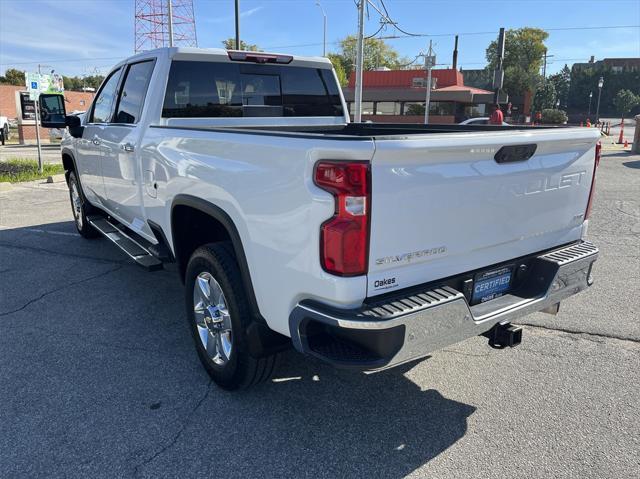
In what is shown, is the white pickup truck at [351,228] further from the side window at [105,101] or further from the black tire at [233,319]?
the side window at [105,101]

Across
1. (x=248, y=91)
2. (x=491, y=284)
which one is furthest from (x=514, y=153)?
(x=248, y=91)

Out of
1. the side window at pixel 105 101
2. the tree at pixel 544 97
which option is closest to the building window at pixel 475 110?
the tree at pixel 544 97

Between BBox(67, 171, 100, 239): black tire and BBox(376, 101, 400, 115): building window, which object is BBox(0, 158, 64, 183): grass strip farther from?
BBox(376, 101, 400, 115): building window

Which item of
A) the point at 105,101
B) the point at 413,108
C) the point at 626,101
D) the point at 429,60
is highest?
the point at 626,101

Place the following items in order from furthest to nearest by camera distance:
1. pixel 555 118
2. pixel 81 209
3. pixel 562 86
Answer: pixel 562 86 → pixel 555 118 → pixel 81 209

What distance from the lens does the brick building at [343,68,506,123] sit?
38781 millimetres

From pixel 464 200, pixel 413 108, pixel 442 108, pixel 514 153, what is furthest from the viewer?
pixel 413 108

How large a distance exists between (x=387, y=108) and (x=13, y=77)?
186 ft

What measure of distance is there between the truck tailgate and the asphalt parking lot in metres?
0.94

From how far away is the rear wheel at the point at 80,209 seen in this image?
21.5ft

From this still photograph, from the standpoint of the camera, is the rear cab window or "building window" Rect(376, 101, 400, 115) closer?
the rear cab window

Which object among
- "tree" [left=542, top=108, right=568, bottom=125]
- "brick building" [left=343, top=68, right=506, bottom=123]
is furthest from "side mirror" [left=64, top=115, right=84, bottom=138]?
"tree" [left=542, top=108, right=568, bottom=125]

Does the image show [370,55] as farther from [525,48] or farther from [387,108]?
[387,108]

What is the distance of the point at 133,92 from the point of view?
4590mm
